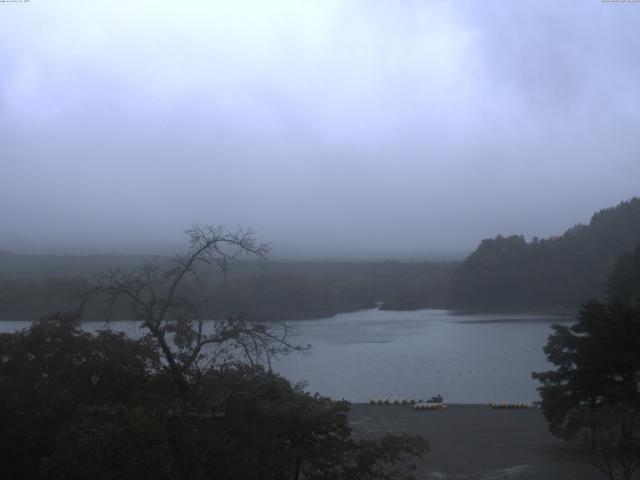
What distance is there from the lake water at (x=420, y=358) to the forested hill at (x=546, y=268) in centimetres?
1069

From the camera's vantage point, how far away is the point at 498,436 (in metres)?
16.2

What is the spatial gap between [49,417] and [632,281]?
2788 cm

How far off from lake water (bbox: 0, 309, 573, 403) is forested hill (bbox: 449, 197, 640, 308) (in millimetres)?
10691

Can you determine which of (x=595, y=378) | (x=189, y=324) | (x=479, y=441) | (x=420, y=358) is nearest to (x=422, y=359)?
(x=420, y=358)

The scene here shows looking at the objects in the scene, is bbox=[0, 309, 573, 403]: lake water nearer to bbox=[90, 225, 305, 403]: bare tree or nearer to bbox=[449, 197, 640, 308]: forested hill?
bbox=[90, 225, 305, 403]: bare tree

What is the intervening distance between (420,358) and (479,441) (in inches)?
645

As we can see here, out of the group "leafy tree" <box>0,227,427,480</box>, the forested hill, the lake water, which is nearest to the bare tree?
"leafy tree" <box>0,227,427,480</box>

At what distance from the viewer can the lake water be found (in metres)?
23.9

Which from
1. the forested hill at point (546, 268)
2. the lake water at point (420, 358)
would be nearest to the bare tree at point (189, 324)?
the lake water at point (420, 358)

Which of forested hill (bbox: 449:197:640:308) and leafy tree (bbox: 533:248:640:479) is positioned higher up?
forested hill (bbox: 449:197:640:308)

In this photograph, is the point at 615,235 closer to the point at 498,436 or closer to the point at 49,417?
the point at 498,436

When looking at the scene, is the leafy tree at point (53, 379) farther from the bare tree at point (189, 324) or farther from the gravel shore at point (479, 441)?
the gravel shore at point (479, 441)

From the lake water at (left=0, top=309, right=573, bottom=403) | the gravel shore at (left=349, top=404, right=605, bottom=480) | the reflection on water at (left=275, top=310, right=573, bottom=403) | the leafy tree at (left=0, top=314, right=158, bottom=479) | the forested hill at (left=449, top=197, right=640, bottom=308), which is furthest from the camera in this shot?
the forested hill at (left=449, top=197, right=640, bottom=308)

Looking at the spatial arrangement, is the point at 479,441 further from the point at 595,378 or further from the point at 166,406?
Result: the point at 166,406
